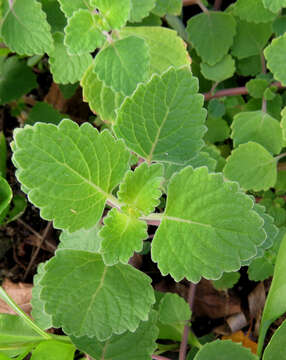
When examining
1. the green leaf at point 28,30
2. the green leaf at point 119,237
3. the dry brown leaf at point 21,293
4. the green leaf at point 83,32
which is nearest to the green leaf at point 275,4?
the green leaf at point 83,32

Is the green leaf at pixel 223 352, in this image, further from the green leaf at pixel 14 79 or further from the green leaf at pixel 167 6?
the green leaf at pixel 14 79

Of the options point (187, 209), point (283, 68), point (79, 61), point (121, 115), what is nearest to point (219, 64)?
point (283, 68)

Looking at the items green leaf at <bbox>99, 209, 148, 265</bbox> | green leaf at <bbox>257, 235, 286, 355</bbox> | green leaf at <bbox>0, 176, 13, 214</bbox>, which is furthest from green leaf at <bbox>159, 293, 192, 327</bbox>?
green leaf at <bbox>0, 176, 13, 214</bbox>

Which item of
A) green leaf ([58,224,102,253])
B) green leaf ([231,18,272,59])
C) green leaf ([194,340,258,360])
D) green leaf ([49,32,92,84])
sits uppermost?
green leaf ([49,32,92,84])

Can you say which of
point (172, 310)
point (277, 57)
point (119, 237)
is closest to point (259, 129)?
point (277, 57)

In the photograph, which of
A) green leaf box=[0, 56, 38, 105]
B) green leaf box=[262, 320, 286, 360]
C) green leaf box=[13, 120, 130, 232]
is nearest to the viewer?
green leaf box=[13, 120, 130, 232]

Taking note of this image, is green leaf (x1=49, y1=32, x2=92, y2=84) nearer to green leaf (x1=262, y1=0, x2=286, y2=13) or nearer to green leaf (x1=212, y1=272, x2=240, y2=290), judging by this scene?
green leaf (x1=262, y1=0, x2=286, y2=13)
